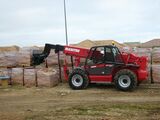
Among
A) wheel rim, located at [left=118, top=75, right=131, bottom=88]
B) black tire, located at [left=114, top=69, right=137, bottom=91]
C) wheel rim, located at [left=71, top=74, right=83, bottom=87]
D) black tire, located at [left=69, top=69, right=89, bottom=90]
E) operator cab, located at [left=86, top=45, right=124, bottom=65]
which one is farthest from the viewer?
wheel rim, located at [left=71, top=74, right=83, bottom=87]

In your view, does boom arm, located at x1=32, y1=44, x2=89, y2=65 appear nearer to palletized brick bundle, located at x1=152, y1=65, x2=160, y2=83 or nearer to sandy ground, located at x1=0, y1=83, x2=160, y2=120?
sandy ground, located at x1=0, y1=83, x2=160, y2=120

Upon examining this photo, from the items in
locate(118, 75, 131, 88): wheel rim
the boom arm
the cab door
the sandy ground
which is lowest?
the sandy ground

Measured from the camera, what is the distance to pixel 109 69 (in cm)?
1717

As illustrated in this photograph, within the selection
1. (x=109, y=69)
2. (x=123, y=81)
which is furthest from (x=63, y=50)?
(x=123, y=81)

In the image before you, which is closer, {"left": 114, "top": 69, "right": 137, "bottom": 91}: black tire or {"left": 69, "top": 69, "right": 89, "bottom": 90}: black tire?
{"left": 114, "top": 69, "right": 137, "bottom": 91}: black tire

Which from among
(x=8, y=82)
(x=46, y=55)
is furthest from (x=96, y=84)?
(x=8, y=82)

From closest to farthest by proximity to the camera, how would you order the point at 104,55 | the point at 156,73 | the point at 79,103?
the point at 79,103
the point at 104,55
the point at 156,73

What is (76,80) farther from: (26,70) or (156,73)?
(156,73)

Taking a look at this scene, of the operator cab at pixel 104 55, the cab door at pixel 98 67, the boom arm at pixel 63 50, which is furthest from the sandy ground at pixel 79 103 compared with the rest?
the boom arm at pixel 63 50

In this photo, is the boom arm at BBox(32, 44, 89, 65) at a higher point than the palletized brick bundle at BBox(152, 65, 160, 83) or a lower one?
higher

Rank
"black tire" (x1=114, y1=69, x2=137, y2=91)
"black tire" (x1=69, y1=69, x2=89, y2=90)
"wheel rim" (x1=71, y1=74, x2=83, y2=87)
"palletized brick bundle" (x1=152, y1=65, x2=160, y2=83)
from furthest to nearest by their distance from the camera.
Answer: "palletized brick bundle" (x1=152, y1=65, x2=160, y2=83) → "wheel rim" (x1=71, y1=74, x2=83, y2=87) → "black tire" (x1=69, y1=69, x2=89, y2=90) → "black tire" (x1=114, y1=69, x2=137, y2=91)

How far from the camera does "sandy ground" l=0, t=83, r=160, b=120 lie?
11320 mm

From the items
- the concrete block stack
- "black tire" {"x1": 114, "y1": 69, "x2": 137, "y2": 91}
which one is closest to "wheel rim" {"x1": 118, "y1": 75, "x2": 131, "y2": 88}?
"black tire" {"x1": 114, "y1": 69, "x2": 137, "y2": 91}

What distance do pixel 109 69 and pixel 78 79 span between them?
5.42 feet
